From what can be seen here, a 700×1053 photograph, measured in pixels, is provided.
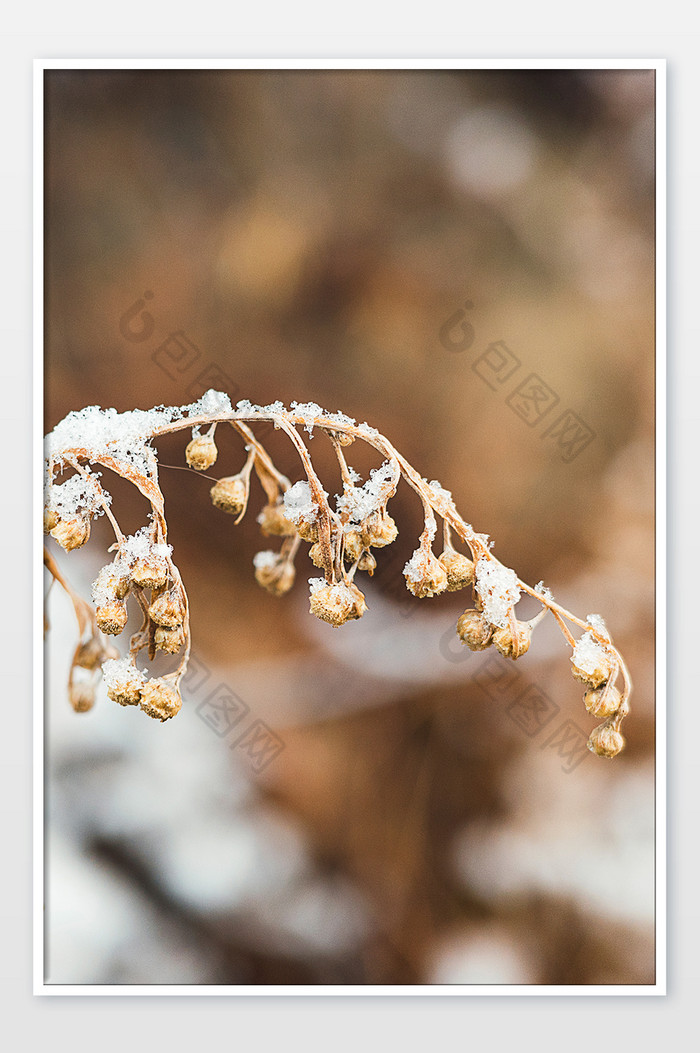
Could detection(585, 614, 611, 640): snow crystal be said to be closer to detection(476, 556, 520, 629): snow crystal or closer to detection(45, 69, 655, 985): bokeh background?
detection(45, 69, 655, 985): bokeh background

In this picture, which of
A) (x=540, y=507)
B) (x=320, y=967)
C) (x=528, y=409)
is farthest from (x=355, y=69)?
(x=320, y=967)

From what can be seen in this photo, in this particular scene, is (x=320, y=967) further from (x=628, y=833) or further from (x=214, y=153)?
(x=214, y=153)

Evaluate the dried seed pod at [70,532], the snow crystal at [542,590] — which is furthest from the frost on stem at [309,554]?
the snow crystal at [542,590]

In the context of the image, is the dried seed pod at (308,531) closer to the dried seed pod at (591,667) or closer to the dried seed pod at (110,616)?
the dried seed pod at (110,616)

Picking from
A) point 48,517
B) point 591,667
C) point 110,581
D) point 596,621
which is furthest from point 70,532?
point 596,621

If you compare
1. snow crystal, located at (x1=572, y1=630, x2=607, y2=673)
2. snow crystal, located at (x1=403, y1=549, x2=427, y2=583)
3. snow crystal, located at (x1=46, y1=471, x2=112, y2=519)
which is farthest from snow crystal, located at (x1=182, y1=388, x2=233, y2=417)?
snow crystal, located at (x1=572, y1=630, x2=607, y2=673)

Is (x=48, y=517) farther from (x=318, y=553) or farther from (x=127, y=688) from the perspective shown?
(x=318, y=553)
